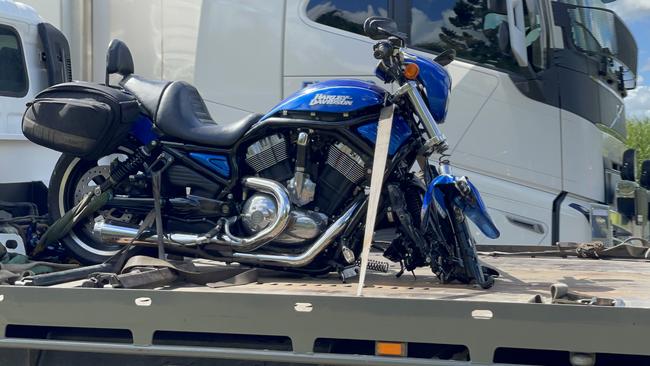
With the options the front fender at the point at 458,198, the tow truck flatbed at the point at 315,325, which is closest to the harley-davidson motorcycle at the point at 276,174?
the front fender at the point at 458,198

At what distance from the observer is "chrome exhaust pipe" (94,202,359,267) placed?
3422 millimetres

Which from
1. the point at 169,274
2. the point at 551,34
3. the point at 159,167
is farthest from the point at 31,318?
the point at 551,34

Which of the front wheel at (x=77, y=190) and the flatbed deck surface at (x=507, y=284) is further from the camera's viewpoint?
the front wheel at (x=77, y=190)

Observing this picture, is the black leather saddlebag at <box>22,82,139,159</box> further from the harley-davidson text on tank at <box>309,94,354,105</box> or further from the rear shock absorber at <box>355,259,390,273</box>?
the rear shock absorber at <box>355,259,390,273</box>

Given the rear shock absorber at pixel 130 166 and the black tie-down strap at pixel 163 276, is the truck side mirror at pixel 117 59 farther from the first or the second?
the black tie-down strap at pixel 163 276

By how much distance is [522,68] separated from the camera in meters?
5.29

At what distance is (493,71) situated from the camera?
532 centimetres

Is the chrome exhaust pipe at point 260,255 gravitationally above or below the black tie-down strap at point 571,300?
above

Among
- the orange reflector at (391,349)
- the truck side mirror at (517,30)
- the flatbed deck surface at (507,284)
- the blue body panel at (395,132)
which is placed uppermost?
the truck side mirror at (517,30)

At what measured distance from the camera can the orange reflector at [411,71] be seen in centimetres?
340

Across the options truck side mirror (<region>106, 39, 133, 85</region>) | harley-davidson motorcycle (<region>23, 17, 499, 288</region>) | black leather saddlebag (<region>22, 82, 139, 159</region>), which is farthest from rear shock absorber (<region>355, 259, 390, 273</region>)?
truck side mirror (<region>106, 39, 133, 85</region>)

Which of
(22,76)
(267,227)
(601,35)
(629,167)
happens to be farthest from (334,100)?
(629,167)

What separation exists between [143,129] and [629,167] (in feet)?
12.3

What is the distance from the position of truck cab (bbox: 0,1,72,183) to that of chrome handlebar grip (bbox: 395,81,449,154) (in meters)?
2.42
